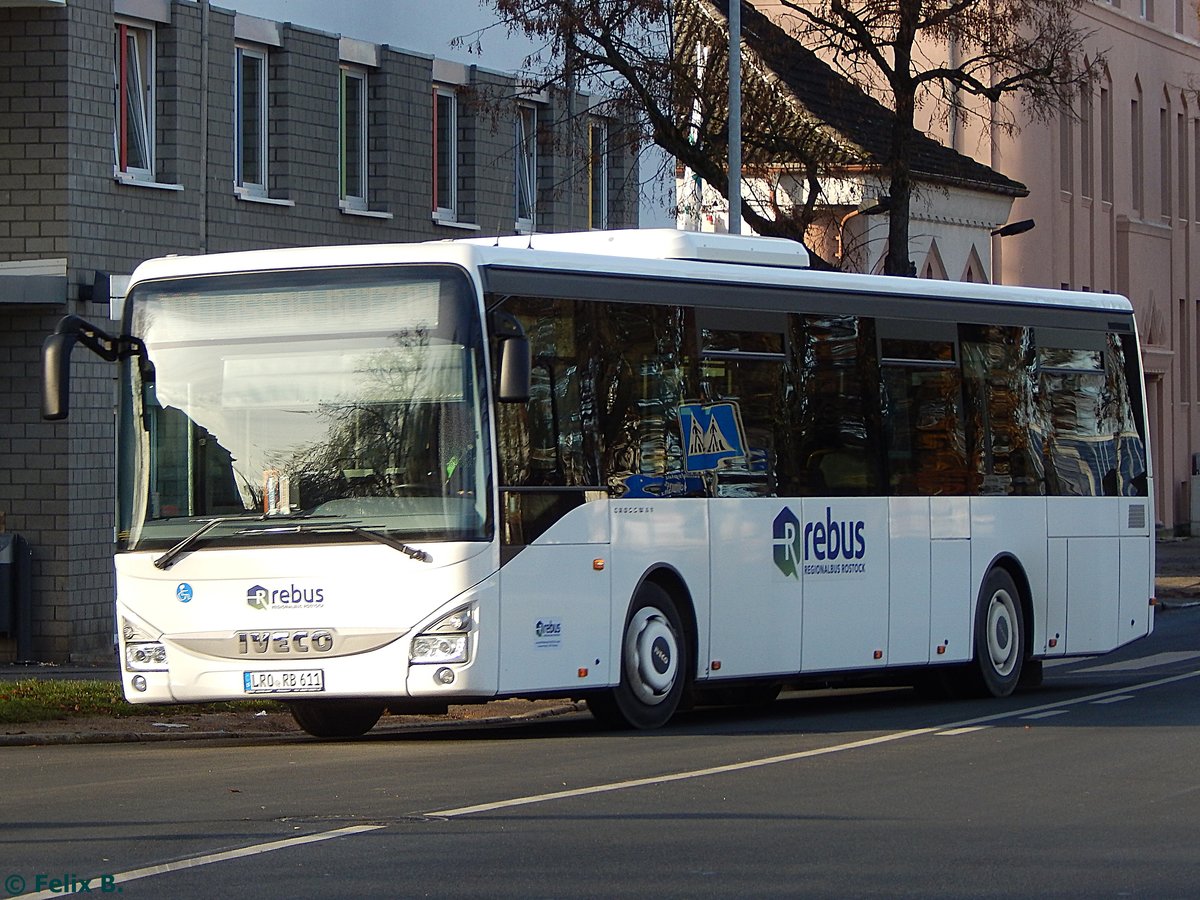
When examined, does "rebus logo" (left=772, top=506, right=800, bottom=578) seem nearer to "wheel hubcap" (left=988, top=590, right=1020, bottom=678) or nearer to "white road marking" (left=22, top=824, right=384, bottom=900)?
"wheel hubcap" (left=988, top=590, right=1020, bottom=678)

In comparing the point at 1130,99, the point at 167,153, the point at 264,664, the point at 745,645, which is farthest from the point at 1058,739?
the point at 1130,99

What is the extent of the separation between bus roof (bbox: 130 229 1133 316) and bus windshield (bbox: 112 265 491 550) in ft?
0.32

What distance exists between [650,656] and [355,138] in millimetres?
13763

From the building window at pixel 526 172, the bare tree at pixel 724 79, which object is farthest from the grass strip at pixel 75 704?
the building window at pixel 526 172

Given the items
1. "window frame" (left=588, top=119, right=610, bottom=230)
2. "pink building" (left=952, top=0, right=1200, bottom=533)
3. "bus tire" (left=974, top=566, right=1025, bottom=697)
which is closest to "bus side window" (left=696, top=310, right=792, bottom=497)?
"bus tire" (left=974, top=566, right=1025, bottom=697)

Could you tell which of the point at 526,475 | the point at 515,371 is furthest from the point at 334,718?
the point at 515,371

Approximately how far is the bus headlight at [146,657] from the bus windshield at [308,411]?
62 cm

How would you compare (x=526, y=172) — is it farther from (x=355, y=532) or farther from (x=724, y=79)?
(x=355, y=532)

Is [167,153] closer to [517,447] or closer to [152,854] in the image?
[517,447]

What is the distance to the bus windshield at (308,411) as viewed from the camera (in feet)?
47.8

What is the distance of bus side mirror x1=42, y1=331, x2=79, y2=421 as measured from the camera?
47.7 feet

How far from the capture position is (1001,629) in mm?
19719

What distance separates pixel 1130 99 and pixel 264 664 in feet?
148

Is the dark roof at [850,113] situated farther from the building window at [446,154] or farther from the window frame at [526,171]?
the building window at [446,154]
